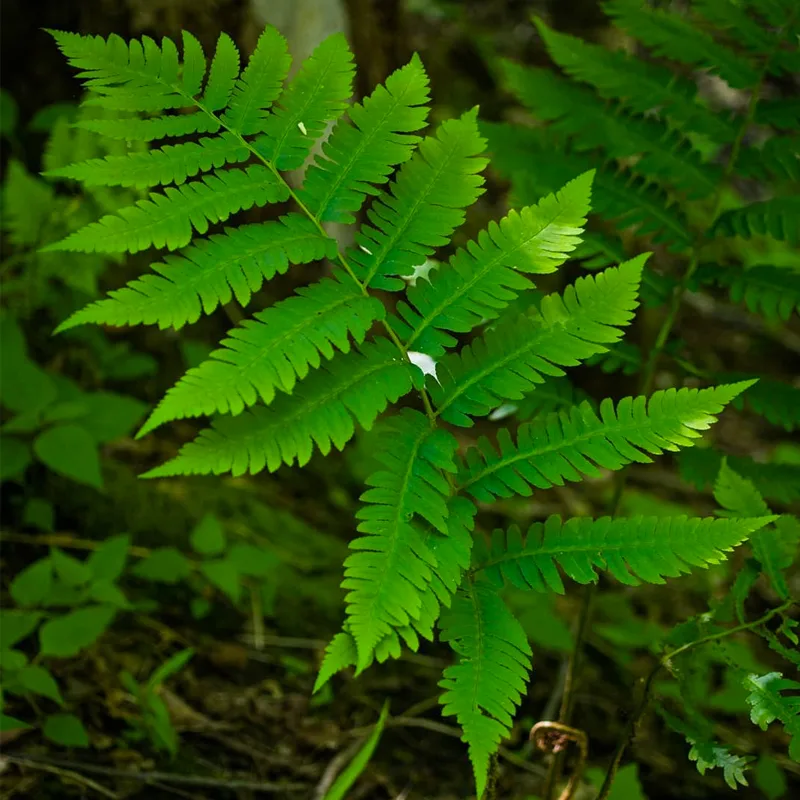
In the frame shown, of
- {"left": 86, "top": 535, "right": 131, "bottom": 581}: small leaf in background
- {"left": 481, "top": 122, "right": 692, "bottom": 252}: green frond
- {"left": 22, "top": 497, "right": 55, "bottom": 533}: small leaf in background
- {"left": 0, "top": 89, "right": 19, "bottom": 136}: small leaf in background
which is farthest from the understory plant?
{"left": 0, "top": 89, "right": 19, "bottom": 136}: small leaf in background

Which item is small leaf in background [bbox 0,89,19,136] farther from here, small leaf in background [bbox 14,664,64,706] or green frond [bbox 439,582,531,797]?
green frond [bbox 439,582,531,797]

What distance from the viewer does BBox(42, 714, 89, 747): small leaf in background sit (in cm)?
172

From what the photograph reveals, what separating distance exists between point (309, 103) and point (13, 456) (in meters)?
1.38

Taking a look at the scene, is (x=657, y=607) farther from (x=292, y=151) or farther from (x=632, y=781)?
(x=292, y=151)

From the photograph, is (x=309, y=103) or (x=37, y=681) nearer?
(x=309, y=103)

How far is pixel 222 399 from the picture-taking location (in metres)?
1.25

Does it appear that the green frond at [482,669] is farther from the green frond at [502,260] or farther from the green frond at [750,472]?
the green frond at [750,472]

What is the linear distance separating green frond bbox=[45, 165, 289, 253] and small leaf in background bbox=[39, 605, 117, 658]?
909 mm

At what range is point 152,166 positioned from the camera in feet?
4.64

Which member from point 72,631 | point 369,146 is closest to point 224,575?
point 72,631

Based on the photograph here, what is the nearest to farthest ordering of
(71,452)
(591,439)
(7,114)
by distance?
(591,439), (71,452), (7,114)

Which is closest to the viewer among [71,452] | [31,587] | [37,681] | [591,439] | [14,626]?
[591,439]

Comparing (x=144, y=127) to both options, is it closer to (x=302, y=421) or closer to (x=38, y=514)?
(x=302, y=421)

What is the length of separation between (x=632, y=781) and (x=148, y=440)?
2032mm
